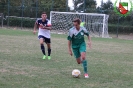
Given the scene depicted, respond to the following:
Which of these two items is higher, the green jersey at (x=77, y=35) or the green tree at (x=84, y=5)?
the green tree at (x=84, y=5)

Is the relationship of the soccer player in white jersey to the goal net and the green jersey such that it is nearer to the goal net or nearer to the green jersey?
the green jersey

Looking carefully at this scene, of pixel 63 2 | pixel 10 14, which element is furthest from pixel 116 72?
pixel 63 2

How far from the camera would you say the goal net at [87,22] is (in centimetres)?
3478

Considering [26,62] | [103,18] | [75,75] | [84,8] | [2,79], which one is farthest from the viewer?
[84,8]

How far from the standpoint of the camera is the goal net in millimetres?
34781

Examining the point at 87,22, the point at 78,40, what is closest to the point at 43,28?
the point at 78,40

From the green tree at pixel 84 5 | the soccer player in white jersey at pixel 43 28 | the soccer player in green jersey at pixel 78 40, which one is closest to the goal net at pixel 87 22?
the green tree at pixel 84 5

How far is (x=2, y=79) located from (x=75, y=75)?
1.98 metres

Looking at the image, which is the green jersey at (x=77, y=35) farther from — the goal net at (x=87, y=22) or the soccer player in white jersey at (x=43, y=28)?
the goal net at (x=87, y=22)

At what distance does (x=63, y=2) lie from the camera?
44.6 meters

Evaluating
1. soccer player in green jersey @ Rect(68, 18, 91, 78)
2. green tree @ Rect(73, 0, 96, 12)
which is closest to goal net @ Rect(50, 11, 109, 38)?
green tree @ Rect(73, 0, 96, 12)

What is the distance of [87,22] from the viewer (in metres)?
35.1

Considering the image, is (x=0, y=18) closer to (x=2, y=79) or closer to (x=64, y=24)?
(x=64, y=24)

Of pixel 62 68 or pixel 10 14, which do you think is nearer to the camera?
pixel 62 68
